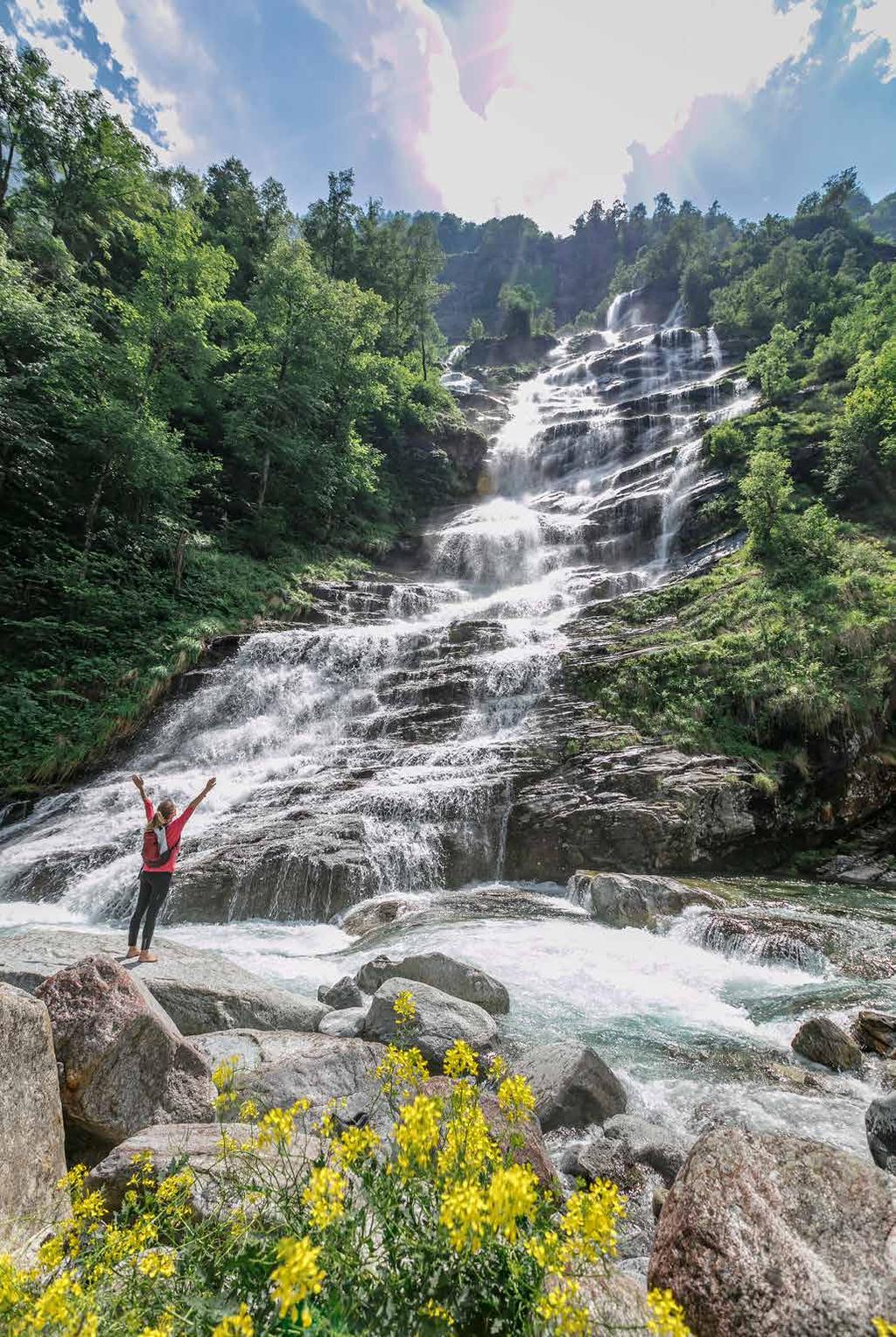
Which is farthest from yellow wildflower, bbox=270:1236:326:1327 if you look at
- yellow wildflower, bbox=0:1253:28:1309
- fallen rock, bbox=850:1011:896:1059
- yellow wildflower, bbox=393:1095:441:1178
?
fallen rock, bbox=850:1011:896:1059

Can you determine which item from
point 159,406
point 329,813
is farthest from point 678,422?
point 329,813

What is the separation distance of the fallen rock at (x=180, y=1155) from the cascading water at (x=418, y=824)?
377 centimetres

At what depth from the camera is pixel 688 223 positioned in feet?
229

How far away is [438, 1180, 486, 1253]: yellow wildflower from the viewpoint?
4.70ft

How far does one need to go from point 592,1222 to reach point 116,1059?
323 centimetres

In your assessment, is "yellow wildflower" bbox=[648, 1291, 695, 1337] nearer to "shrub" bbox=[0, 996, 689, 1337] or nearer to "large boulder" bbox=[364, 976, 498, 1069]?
"shrub" bbox=[0, 996, 689, 1337]

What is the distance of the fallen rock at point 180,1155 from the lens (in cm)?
225

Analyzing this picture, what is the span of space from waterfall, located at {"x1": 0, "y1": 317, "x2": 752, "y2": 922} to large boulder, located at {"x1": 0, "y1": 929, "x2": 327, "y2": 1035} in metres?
4.03

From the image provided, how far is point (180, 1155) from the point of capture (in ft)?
7.68

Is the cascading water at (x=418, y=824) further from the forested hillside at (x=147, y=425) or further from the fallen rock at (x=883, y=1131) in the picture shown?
the forested hillside at (x=147, y=425)

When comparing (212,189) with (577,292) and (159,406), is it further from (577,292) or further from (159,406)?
(577,292)

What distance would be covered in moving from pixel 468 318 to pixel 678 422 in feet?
247

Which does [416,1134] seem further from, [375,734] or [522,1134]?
[375,734]

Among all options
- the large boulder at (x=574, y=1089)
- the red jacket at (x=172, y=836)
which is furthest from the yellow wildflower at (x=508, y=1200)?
the red jacket at (x=172, y=836)
